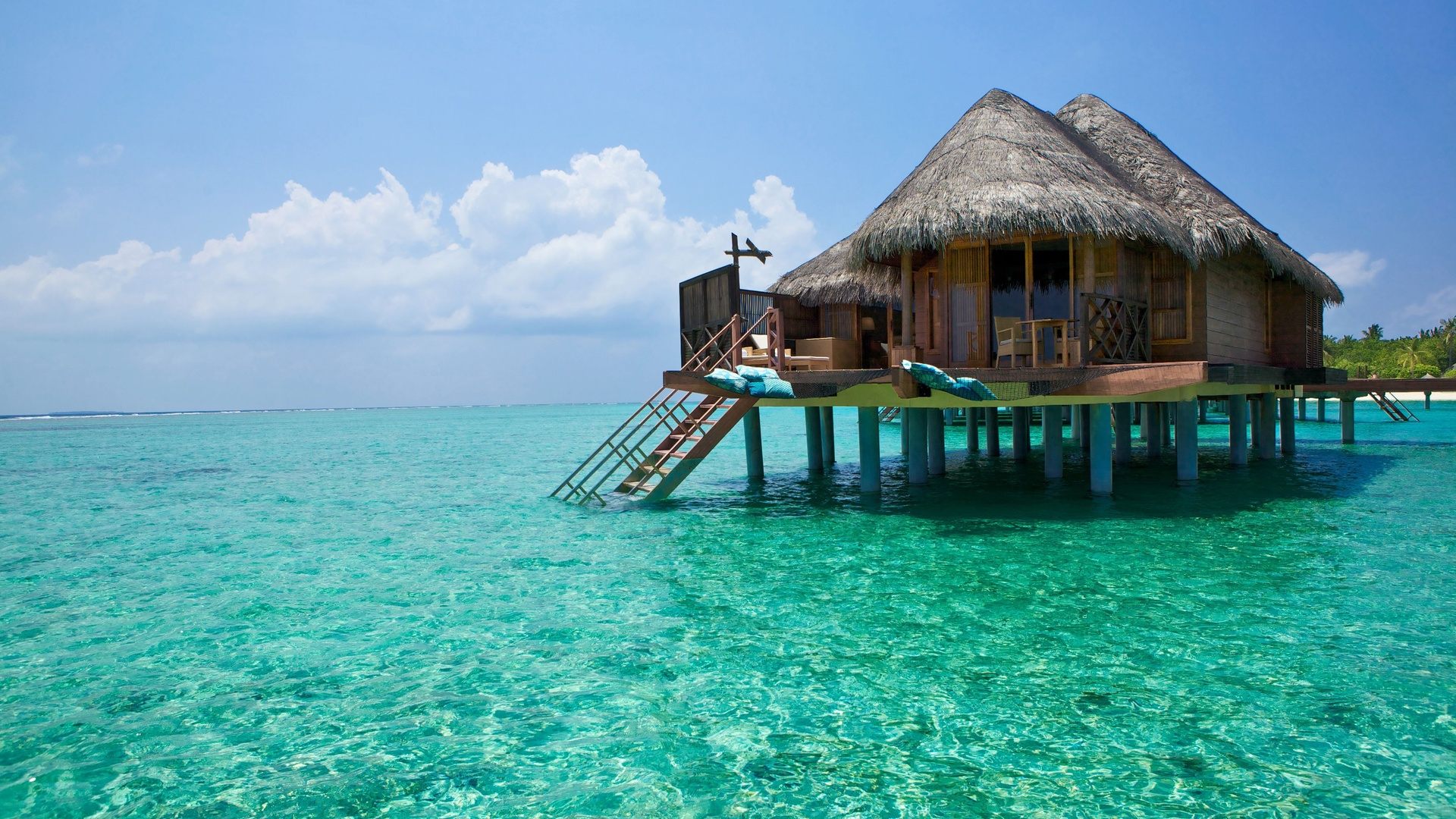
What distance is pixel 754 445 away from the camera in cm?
1738

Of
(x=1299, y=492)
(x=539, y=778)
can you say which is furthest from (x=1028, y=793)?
(x=1299, y=492)

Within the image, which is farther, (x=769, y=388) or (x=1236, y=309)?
(x=1236, y=309)

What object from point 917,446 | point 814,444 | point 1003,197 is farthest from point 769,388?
point 814,444

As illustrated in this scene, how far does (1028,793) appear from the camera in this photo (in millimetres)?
3979

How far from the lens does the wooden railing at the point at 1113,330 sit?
37.2 feet

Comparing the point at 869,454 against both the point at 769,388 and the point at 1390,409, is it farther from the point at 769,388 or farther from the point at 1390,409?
the point at 1390,409

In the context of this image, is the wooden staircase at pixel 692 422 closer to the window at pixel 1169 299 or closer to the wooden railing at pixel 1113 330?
the wooden railing at pixel 1113 330

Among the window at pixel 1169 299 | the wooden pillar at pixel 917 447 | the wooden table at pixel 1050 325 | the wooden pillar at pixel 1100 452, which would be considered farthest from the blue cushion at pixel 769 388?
the window at pixel 1169 299

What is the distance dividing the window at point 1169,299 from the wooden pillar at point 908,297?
3.60 meters

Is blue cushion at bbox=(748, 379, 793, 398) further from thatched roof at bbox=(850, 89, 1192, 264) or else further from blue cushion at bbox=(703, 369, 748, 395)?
thatched roof at bbox=(850, 89, 1192, 264)

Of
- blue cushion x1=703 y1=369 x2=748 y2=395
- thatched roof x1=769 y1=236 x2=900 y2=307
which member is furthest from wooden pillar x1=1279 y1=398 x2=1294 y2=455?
blue cushion x1=703 y1=369 x2=748 y2=395

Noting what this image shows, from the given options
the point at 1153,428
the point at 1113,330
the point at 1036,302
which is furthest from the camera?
the point at 1153,428

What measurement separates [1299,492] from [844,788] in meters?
12.6

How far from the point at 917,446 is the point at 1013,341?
319 cm
